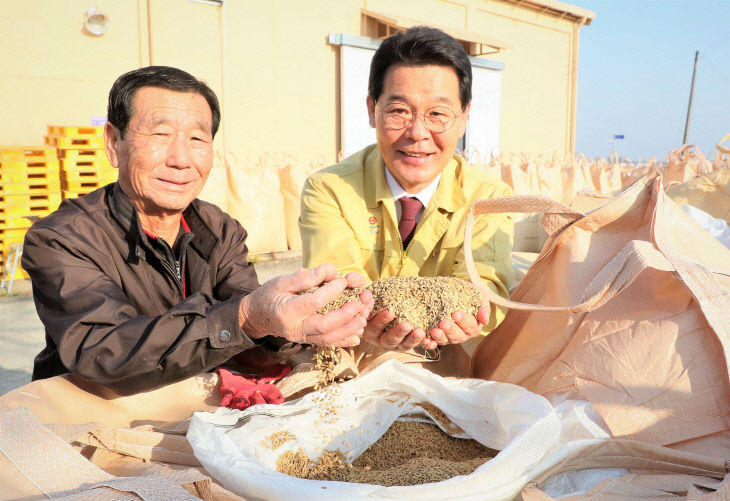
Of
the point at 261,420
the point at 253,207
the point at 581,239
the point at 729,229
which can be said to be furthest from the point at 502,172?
the point at 261,420

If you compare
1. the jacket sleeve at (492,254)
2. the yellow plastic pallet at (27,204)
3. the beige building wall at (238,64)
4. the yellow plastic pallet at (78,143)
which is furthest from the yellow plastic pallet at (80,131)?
the jacket sleeve at (492,254)

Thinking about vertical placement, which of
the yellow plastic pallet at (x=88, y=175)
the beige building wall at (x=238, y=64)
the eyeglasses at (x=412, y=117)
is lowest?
the yellow plastic pallet at (x=88, y=175)

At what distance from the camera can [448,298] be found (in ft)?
4.68

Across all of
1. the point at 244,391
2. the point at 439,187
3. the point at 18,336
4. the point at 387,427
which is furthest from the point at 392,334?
the point at 18,336

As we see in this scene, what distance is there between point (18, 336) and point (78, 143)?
231 centimetres

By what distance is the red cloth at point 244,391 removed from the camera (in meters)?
1.38

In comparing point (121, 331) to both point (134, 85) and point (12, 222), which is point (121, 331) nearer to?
point (134, 85)

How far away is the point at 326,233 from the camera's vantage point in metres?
1.96

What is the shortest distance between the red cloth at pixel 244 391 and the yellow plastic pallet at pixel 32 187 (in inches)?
169

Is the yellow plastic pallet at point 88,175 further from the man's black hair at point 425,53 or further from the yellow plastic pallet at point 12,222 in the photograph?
the man's black hair at point 425,53

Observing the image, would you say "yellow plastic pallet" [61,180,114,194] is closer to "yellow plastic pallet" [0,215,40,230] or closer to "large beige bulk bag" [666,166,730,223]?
"yellow plastic pallet" [0,215,40,230]

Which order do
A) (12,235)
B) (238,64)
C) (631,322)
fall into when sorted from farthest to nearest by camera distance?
(238,64)
(12,235)
(631,322)

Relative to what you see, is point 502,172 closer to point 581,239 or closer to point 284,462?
point 581,239

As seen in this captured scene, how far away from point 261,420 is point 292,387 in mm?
224
